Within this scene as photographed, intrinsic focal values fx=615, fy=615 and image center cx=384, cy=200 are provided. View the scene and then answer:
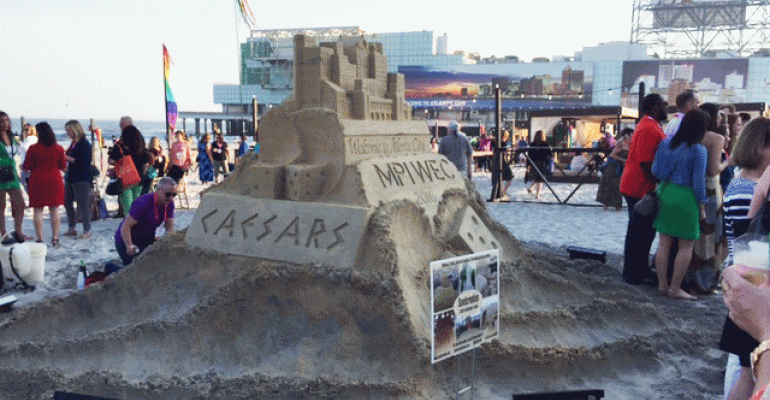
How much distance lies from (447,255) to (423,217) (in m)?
0.34

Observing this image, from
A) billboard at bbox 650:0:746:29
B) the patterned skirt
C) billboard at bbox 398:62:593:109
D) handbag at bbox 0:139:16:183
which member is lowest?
the patterned skirt

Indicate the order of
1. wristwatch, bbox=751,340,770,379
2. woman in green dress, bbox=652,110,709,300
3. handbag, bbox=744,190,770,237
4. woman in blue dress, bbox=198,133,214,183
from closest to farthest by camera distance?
1. wristwatch, bbox=751,340,770,379
2. handbag, bbox=744,190,770,237
3. woman in green dress, bbox=652,110,709,300
4. woman in blue dress, bbox=198,133,214,183

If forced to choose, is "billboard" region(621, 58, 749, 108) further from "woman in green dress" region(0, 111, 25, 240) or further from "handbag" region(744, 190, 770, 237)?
"handbag" region(744, 190, 770, 237)

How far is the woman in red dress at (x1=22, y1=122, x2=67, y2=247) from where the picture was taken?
6.68 metres

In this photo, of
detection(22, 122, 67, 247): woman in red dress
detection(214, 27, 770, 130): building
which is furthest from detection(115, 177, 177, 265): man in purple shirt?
detection(214, 27, 770, 130): building

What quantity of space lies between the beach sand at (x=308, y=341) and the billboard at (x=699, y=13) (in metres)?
43.0

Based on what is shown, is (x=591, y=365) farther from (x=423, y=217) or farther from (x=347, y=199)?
(x=347, y=199)

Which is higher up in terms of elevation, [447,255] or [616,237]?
[447,255]

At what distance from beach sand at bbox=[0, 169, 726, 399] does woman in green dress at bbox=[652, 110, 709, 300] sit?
0.62 metres

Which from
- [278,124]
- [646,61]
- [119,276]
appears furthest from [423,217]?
[646,61]

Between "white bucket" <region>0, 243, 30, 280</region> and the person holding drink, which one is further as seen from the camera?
"white bucket" <region>0, 243, 30, 280</region>

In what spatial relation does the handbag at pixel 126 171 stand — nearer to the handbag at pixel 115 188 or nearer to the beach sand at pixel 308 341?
the handbag at pixel 115 188

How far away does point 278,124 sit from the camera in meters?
4.88

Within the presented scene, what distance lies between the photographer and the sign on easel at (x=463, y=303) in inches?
115
